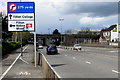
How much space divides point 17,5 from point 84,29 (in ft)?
531

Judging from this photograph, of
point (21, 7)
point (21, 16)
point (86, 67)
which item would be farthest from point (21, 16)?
point (86, 67)

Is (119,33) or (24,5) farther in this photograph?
(119,33)

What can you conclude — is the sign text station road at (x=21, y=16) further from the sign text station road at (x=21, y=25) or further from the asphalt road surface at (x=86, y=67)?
the asphalt road surface at (x=86, y=67)

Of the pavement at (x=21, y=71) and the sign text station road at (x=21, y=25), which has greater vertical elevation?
the sign text station road at (x=21, y=25)

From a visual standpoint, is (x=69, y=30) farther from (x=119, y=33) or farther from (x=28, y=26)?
(x=28, y=26)

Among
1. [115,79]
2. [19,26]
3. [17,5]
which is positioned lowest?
[115,79]

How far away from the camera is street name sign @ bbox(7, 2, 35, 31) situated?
18531 millimetres

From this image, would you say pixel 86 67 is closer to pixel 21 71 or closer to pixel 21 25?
pixel 21 71

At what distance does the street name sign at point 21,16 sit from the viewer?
1853 centimetres

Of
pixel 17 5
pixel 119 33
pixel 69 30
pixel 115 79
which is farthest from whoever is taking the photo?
pixel 69 30

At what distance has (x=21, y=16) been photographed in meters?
18.9

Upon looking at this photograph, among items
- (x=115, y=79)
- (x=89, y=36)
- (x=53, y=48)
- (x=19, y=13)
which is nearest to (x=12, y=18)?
(x=19, y=13)

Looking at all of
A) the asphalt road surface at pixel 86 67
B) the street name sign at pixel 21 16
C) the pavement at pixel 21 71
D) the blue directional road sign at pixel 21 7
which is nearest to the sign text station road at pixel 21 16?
the street name sign at pixel 21 16

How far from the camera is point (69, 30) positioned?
545 feet
